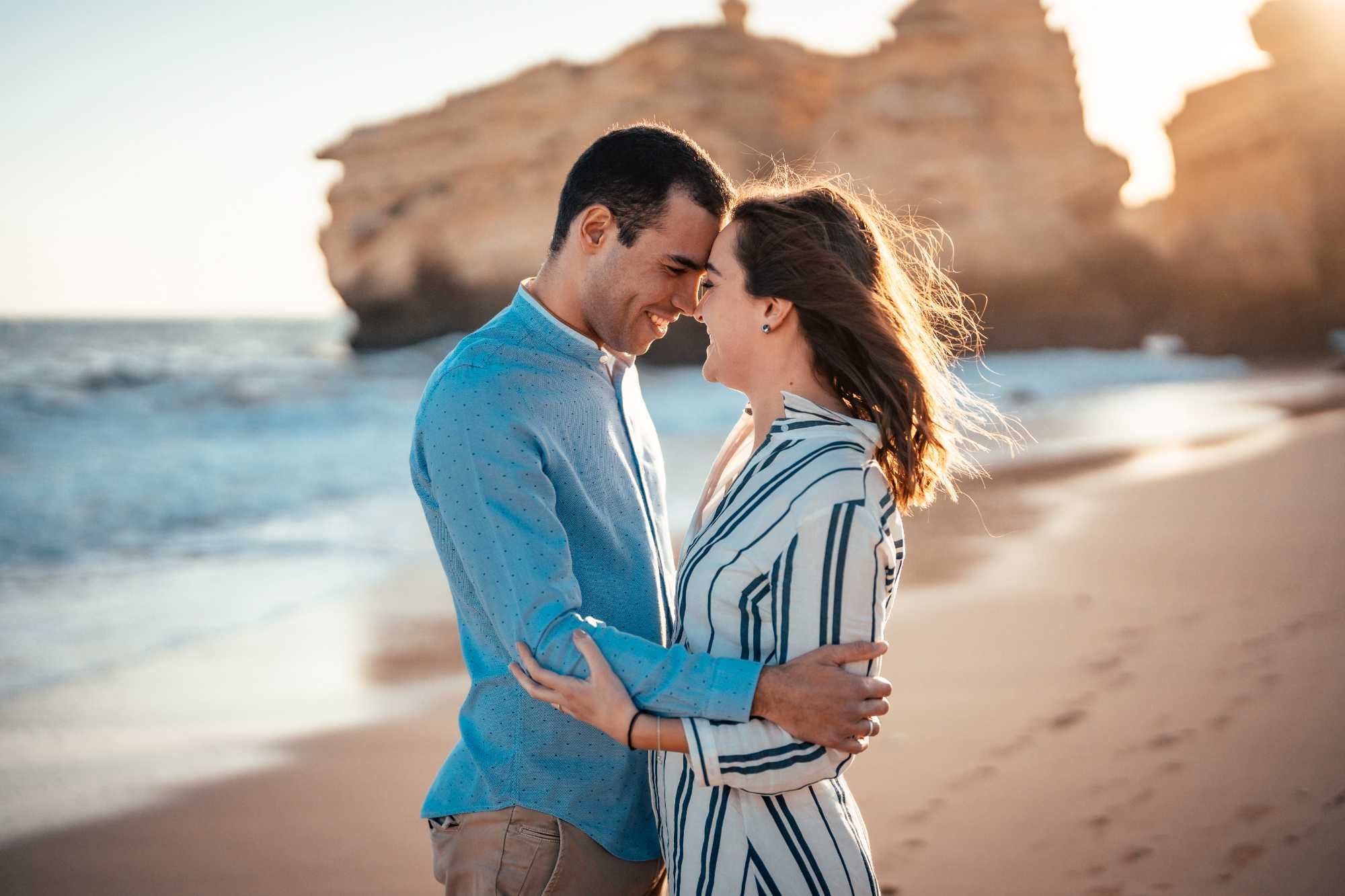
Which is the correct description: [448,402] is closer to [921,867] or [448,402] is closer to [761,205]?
[761,205]

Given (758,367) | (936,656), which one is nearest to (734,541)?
(758,367)

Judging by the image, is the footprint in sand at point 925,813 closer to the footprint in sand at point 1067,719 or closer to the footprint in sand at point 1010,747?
the footprint in sand at point 1010,747

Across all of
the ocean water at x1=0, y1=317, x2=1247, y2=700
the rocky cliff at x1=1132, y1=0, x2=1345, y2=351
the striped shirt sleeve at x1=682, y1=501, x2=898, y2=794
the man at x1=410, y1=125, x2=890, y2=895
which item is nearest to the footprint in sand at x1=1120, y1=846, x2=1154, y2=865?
the man at x1=410, y1=125, x2=890, y2=895

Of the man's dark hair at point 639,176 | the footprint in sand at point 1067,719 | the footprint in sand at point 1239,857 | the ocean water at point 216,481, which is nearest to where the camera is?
the man's dark hair at point 639,176

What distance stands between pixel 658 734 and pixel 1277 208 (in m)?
32.9

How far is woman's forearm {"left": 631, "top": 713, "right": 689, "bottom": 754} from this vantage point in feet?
5.86

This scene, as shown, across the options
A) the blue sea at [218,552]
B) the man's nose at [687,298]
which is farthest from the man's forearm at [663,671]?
the blue sea at [218,552]

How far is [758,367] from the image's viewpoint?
2.15 m

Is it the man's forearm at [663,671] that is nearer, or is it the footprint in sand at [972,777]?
the man's forearm at [663,671]

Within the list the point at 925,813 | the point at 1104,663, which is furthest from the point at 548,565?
the point at 1104,663

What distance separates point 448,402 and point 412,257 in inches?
1329

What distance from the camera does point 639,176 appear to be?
2197mm

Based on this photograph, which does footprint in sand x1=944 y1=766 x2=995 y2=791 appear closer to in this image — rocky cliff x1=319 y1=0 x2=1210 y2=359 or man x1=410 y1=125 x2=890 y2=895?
man x1=410 y1=125 x2=890 y2=895

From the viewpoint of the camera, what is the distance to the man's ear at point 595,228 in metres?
2.23
